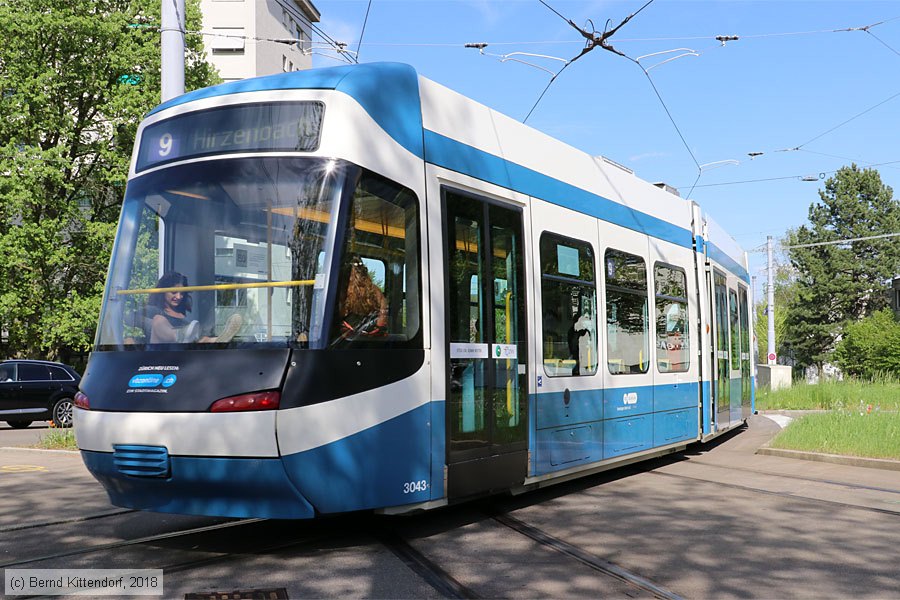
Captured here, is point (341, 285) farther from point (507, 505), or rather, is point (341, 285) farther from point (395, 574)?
point (507, 505)

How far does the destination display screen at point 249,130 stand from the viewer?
21.3 feet

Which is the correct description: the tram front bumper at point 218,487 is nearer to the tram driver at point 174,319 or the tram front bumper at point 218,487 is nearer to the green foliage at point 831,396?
the tram driver at point 174,319

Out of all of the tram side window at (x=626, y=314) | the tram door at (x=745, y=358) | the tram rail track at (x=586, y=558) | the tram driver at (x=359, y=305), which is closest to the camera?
the tram rail track at (x=586, y=558)

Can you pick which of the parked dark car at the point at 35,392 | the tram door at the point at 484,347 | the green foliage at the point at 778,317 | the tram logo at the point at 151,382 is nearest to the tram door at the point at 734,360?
the tram door at the point at 484,347

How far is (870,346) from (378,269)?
50425 millimetres

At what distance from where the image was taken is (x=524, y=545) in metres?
7.07

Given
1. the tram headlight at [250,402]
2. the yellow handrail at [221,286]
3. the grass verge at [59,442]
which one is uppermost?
the yellow handrail at [221,286]

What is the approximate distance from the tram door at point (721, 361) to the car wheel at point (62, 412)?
14.6 m

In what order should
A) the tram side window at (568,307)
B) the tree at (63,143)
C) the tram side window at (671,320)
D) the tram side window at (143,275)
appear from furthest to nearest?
the tree at (63,143)
the tram side window at (671,320)
the tram side window at (568,307)
the tram side window at (143,275)

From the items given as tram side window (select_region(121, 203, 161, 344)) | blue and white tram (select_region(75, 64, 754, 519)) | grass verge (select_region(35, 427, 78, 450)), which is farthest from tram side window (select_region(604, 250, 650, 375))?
grass verge (select_region(35, 427, 78, 450))

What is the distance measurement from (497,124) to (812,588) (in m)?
4.75

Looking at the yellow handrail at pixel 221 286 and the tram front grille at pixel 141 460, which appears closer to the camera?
the tram front grille at pixel 141 460

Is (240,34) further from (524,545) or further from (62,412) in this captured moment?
(524,545)

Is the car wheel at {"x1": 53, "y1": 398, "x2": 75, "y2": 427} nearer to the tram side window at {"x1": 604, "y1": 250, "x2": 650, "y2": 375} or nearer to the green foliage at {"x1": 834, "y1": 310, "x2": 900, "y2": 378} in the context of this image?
the tram side window at {"x1": 604, "y1": 250, "x2": 650, "y2": 375}
